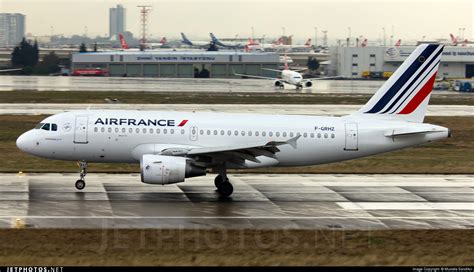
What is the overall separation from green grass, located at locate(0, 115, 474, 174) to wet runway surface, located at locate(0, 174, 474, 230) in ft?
6.89

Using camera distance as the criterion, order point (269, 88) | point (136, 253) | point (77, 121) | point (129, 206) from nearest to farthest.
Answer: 1. point (136, 253)
2. point (129, 206)
3. point (77, 121)
4. point (269, 88)

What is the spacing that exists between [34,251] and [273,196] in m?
14.2

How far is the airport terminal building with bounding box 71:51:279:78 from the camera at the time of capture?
164 meters

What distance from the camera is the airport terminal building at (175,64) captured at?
539 ft

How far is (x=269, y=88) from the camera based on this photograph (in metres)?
123

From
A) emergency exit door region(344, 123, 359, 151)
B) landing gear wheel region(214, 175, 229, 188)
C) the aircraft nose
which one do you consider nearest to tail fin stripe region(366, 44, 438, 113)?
emergency exit door region(344, 123, 359, 151)

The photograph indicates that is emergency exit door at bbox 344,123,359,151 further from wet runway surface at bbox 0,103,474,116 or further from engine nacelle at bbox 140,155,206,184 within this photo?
wet runway surface at bbox 0,103,474,116

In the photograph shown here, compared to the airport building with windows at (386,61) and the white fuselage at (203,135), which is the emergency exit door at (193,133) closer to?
the white fuselage at (203,135)

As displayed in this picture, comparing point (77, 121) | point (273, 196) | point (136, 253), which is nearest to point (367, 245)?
point (136, 253)

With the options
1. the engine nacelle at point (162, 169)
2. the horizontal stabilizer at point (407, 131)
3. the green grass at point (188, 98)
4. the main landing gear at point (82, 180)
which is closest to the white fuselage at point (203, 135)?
the horizontal stabilizer at point (407, 131)

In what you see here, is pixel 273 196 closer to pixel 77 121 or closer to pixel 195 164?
pixel 195 164

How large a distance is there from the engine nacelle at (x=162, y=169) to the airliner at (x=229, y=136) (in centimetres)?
4

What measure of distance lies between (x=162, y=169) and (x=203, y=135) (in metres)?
3.77

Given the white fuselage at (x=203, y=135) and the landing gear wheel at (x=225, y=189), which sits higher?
the white fuselage at (x=203, y=135)
